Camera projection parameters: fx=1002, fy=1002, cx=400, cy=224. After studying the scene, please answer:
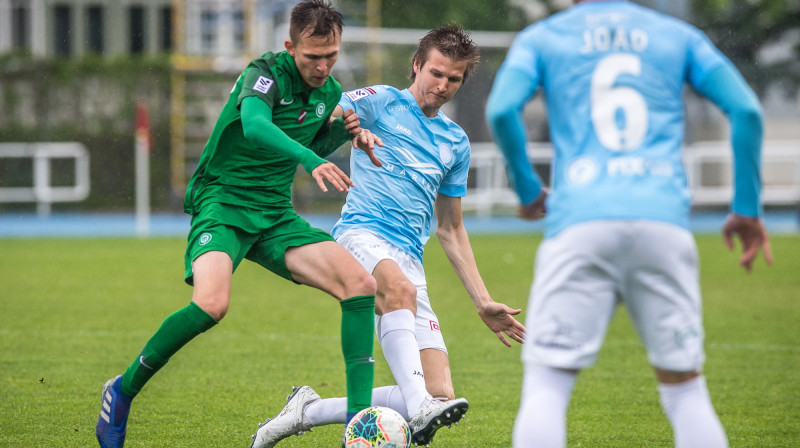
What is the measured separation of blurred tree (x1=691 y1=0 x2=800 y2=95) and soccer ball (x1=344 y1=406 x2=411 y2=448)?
22.8 metres

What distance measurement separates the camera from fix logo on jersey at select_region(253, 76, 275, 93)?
4.39 meters

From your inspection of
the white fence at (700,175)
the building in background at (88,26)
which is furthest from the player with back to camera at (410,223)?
the building in background at (88,26)

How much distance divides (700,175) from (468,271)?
61.7 feet

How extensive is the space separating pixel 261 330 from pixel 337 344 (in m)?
0.97

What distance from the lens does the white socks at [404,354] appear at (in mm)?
4488

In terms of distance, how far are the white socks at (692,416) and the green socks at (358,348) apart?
1.63 m

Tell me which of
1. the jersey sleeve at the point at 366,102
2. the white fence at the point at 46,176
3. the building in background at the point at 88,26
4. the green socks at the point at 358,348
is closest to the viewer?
the green socks at the point at 358,348

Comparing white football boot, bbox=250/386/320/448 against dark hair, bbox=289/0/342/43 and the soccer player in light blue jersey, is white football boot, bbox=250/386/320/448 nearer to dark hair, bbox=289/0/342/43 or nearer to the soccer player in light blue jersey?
dark hair, bbox=289/0/342/43

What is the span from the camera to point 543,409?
2920 millimetres

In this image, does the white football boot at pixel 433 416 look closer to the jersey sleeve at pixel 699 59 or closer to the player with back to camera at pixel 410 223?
the player with back to camera at pixel 410 223

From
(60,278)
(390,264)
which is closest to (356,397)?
(390,264)

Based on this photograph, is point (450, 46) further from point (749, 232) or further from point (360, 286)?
point (749, 232)

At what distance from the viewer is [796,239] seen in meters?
17.2

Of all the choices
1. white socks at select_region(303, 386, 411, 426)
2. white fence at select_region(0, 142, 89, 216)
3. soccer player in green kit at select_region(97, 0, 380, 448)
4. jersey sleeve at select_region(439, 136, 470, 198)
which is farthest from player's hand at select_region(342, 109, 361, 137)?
white fence at select_region(0, 142, 89, 216)
